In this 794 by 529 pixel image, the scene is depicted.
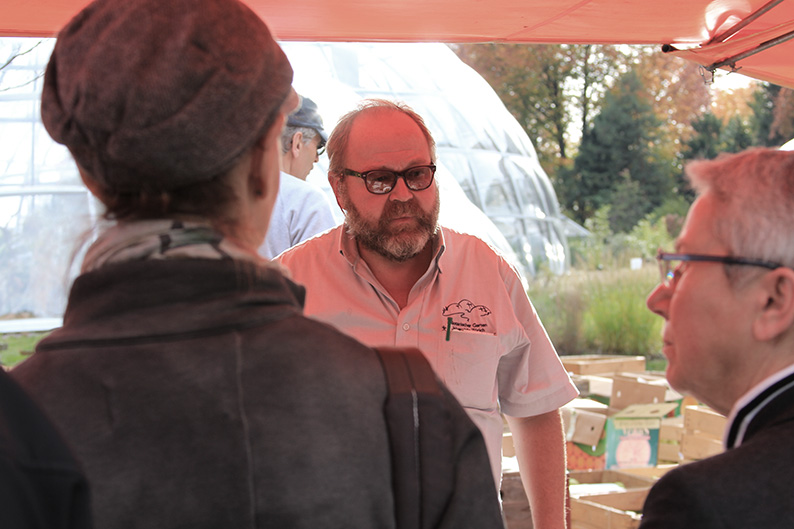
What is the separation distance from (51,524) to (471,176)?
14.3m

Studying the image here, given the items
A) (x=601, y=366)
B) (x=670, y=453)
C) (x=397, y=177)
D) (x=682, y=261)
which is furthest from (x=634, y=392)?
(x=682, y=261)

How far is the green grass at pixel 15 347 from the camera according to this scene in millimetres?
8109

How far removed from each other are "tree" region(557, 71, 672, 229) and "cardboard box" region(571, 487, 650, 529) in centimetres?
2383

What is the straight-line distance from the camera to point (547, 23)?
11.0 ft

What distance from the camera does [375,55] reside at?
1342cm

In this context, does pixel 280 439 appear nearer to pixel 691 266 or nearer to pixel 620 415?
pixel 691 266

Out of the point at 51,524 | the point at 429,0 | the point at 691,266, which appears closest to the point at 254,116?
the point at 51,524

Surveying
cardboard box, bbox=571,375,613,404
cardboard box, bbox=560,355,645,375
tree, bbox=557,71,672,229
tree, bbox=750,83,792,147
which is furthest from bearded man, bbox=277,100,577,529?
tree, bbox=750,83,792,147

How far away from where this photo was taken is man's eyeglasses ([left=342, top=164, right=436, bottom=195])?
8.36ft

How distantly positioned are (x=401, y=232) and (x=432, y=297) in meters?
0.23

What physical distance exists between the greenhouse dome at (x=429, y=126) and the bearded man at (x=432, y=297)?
2.67 meters

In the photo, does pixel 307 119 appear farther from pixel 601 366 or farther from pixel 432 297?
pixel 601 366

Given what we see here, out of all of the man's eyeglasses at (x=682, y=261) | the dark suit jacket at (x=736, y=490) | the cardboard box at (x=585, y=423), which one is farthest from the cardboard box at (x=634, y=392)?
the dark suit jacket at (x=736, y=490)

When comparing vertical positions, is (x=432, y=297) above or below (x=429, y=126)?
below
